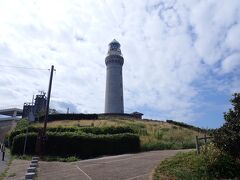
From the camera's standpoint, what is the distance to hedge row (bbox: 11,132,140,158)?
87.6ft

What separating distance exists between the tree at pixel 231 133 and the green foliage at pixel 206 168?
0.41m

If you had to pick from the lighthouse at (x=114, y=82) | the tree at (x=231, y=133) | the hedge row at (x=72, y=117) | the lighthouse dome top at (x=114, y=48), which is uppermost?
the lighthouse dome top at (x=114, y=48)

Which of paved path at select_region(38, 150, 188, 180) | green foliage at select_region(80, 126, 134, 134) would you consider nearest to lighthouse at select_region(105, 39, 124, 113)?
green foliage at select_region(80, 126, 134, 134)

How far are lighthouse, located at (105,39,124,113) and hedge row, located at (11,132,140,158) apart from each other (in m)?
45.8

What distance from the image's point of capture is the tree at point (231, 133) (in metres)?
15.2

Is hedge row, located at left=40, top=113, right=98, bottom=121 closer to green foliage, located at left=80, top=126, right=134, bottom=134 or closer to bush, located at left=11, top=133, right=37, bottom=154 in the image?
green foliage, located at left=80, top=126, right=134, bottom=134

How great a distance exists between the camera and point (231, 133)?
15.5m

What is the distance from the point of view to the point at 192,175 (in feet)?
45.1

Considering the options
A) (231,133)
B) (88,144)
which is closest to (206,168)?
(231,133)

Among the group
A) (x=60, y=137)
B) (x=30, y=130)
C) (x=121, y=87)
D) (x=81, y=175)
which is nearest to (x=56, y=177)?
(x=81, y=175)

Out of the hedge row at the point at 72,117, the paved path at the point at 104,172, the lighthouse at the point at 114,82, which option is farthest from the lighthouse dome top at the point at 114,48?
the paved path at the point at 104,172

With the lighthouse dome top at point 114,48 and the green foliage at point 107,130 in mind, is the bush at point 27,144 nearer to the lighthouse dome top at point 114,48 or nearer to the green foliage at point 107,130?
the green foliage at point 107,130

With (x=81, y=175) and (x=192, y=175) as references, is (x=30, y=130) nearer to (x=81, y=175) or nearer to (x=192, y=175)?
(x=81, y=175)

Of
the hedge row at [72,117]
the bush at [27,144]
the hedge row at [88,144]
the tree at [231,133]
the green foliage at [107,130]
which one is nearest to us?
the tree at [231,133]
